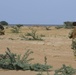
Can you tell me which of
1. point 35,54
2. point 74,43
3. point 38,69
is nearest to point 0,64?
point 38,69

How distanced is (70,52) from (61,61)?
2401mm

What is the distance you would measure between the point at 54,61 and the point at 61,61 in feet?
0.63

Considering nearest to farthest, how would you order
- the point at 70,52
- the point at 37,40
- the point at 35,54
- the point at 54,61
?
the point at 54,61 → the point at 35,54 → the point at 70,52 → the point at 37,40

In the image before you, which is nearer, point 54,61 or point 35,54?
point 54,61

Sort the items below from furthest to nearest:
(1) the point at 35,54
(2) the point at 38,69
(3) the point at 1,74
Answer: (1) the point at 35,54
(2) the point at 38,69
(3) the point at 1,74

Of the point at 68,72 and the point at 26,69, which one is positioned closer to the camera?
the point at 68,72

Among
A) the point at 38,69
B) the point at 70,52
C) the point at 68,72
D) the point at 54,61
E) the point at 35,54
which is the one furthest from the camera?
the point at 70,52

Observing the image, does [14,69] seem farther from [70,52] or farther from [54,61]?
[70,52]

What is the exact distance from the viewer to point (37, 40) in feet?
55.9

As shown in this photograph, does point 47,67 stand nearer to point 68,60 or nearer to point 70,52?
point 68,60

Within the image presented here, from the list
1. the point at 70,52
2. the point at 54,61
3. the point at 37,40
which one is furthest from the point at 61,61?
the point at 37,40

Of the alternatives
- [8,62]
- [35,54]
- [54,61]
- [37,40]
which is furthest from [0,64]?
[37,40]

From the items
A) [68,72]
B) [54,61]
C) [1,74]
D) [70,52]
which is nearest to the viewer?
[68,72]

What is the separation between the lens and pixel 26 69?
7953 millimetres
